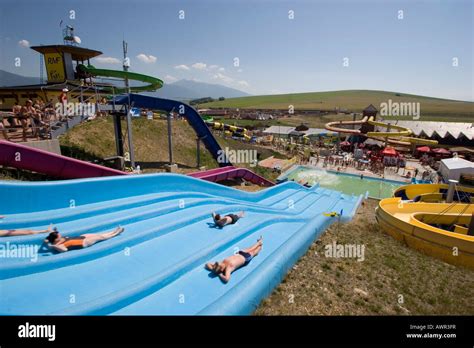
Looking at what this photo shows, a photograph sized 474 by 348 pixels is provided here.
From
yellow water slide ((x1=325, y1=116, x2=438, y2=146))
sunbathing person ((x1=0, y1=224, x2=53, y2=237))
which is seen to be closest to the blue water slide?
sunbathing person ((x1=0, y1=224, x2=53, y2=237))

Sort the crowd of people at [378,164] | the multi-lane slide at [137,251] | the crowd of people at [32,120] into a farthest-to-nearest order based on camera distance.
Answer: the crowd of people at [378,164]
the crowd of people at [32,120]
the multi-lane slide at [137,251]

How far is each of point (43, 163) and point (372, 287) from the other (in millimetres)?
9682

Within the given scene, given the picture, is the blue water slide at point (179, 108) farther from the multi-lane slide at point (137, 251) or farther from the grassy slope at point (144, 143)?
the multi-lane slide at point (137, 251)

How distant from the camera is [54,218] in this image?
5.39 meters

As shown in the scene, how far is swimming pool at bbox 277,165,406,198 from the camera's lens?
1977 cm

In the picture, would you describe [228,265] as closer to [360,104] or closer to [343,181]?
[343,181]

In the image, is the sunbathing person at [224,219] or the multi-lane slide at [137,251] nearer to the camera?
the multi-lane slide at [137,251]

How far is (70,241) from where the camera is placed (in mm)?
4656

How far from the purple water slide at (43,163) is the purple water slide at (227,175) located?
478cm

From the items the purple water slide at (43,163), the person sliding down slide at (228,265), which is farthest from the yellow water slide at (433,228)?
the purple water slide at (43,163)

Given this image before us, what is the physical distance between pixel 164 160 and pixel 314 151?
70.3ft

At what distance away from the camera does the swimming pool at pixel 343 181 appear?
19766 mm

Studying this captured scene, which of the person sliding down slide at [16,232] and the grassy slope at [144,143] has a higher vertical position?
the grassy slope at [144,143]

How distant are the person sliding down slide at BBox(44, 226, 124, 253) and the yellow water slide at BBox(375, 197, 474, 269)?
9.91 m
